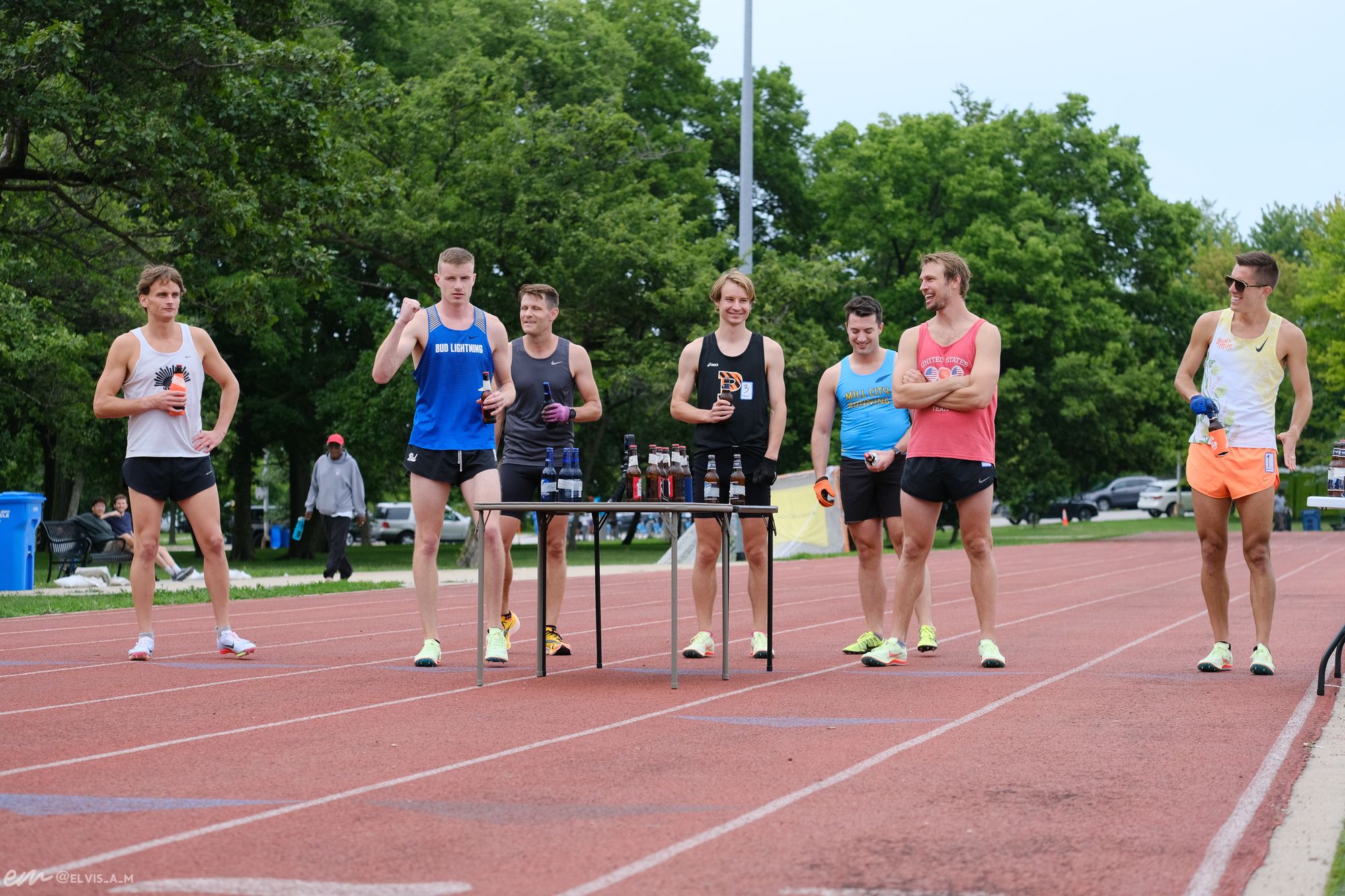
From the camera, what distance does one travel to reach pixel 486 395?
27.2 feet

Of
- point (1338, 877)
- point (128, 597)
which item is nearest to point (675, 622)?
point (1338, 877)

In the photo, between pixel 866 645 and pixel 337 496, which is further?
pixel 337 496

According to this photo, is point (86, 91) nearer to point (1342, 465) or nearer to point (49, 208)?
point (49, 208)

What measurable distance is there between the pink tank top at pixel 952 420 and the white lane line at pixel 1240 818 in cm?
225

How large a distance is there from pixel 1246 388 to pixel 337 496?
43.8ft

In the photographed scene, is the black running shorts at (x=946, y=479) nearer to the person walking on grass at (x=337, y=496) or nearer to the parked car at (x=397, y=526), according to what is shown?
the person walking on grass at (x=337, y=496)

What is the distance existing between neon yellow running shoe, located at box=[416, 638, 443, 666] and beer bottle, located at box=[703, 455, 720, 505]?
1771 millimetres

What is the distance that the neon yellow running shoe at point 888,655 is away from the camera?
855cm

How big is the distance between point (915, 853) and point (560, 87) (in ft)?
115

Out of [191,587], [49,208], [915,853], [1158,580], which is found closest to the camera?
[915,853]

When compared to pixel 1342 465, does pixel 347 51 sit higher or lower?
higher

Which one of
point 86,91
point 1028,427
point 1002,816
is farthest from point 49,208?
point 1028,427

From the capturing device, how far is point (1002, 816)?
4.62 meters

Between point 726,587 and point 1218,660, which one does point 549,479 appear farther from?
point 1218,660
